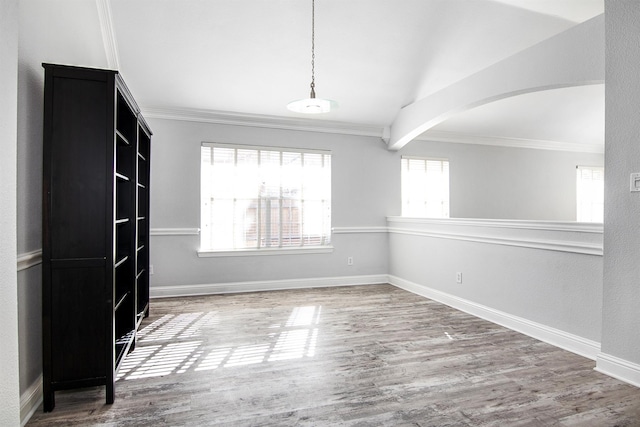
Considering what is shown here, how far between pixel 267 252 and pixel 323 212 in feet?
3.41

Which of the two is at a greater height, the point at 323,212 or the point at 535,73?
the point at 535,73

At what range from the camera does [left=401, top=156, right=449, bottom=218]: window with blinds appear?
609 cm

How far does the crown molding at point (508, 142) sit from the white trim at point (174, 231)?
3.76 meters

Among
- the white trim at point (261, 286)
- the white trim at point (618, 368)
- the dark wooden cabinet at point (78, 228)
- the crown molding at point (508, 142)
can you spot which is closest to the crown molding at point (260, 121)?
the crown molding at point (508, 142)

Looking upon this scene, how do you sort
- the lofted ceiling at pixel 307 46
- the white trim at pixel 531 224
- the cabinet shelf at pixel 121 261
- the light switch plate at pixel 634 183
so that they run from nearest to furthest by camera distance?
1. the light switch plate at pixel 634 183
2. the cabinet shelf at pixel 121 261
3. the white trim at pixel 531 224
4. the lofted ceiling at pixel 307 46

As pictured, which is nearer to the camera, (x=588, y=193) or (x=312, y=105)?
(x=312, y=105)

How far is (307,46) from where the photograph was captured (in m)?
4.04

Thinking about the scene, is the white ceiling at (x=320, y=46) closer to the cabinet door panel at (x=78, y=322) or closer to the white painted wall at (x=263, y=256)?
the white painted wall at (x=263, y=256)

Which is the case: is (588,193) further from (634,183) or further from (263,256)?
(263,256)

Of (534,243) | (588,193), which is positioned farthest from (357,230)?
(588,193)

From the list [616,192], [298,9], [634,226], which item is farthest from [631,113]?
[298,9]

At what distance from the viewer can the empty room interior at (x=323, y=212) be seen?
2172 millimetres

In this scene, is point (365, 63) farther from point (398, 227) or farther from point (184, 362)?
point (184, 362)

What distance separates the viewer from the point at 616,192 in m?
2.59
